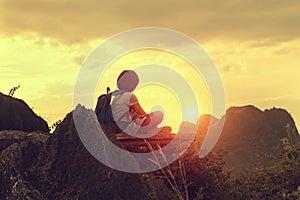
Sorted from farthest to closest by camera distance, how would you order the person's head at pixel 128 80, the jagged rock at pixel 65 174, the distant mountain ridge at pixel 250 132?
the distant mountain ridge at pixel 250 132 → the person's head at pixel 128 80 → the jagged rock at pixel 65 174

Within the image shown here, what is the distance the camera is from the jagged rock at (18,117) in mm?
15930

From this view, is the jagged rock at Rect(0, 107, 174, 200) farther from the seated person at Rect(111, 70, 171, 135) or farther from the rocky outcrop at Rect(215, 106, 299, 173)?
the rocky outcrop at Rect(215, 106, 299, 173)

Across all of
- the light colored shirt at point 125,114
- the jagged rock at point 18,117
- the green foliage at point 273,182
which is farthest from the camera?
the jagged rock at point 18,117

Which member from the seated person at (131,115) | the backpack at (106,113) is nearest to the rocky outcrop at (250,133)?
the seated person at (131,115)

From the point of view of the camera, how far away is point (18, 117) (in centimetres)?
1612

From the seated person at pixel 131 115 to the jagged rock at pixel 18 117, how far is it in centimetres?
258

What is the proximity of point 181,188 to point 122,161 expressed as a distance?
8.42 ft

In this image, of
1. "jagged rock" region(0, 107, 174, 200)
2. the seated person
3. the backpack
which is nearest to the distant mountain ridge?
the seated person

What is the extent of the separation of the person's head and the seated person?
1.22ft

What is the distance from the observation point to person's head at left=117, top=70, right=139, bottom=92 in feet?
53.3

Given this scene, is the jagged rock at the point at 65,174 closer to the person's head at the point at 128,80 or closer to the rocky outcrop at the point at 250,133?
the person's head at the point at 128,80

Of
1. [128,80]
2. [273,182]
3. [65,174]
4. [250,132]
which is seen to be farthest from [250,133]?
[65,174]

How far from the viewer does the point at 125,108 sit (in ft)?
51.3

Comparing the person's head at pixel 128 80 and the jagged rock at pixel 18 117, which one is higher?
the person's head at pixel 128 80
